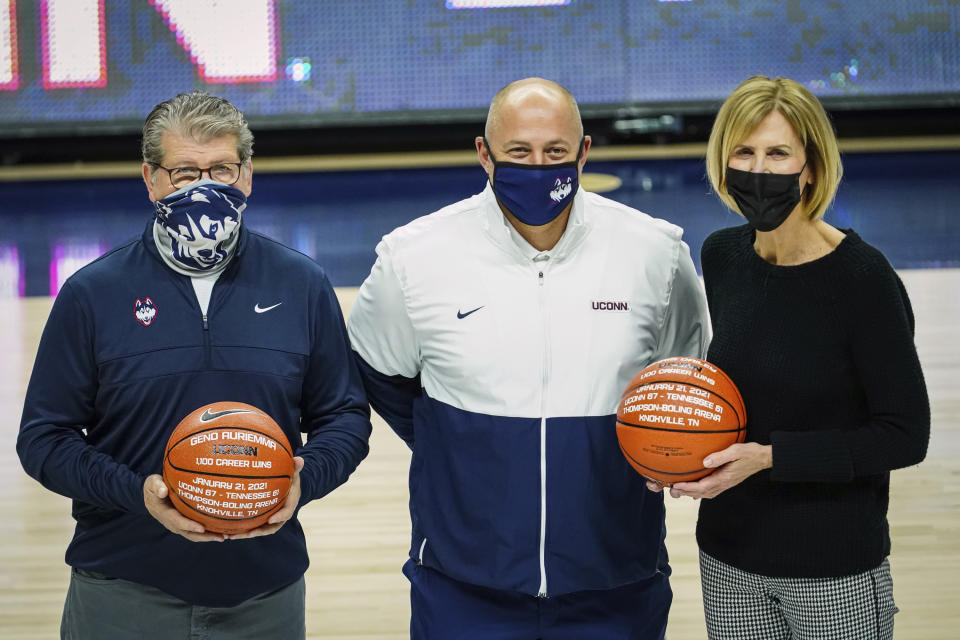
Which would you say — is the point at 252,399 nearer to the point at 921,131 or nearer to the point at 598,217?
the point at 598,217

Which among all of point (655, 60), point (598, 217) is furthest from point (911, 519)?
point (655, 60)

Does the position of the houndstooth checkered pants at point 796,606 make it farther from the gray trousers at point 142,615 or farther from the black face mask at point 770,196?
the gray trousers at point 142,615

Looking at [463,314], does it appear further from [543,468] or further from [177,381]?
[177,381]

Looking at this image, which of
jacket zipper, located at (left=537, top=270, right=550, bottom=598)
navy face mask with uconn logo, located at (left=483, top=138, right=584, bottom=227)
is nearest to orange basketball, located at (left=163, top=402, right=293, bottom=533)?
jacket zipper, located at (left=537, top=270, right=550, bottom=598)

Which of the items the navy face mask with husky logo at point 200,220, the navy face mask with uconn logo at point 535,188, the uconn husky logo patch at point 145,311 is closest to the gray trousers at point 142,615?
the uconn husky logo patch at point 145,311

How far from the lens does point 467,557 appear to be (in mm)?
2076

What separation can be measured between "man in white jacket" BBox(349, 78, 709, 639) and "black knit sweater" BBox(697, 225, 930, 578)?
18cm

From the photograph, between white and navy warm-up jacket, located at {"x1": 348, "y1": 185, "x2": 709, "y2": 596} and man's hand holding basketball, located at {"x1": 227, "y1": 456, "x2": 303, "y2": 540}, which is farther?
white and navy warm-up jacket, located at {"x1": 348, "y1": 185, "x2": 709, "y2": 596}

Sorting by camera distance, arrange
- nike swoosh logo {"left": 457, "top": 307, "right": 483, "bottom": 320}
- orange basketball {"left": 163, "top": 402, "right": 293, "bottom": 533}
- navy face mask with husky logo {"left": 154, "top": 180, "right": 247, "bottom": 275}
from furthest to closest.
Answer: nike swoosh logo {"left": 457, "top": 307, "right": 483, "bottom": 320}
navy face mask with husky logo {"left": 154, "top": 180, "right": 247, "bottom": 275}
orange basketball {"left": 163, "top": 402, "right": 293, "bottom": 533}

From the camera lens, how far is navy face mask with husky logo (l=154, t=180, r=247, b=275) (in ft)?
6.45

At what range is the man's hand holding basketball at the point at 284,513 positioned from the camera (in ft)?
6.32

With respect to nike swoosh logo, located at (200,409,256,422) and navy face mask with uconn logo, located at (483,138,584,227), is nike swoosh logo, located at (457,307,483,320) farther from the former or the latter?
nike swoosh logo, located at (200,409,256,422)

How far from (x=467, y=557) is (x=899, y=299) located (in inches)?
34.4

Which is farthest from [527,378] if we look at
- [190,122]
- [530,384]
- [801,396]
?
[190,122]
